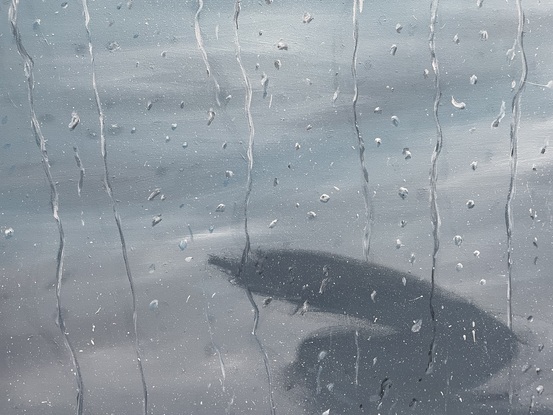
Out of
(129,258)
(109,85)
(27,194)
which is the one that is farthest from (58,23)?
(129,258)

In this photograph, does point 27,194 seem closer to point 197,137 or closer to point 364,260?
point 197,137

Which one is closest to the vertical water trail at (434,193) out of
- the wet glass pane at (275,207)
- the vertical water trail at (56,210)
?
the wet glass pane at (275,207)

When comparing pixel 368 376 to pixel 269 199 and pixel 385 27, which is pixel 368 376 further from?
pixel 385 27

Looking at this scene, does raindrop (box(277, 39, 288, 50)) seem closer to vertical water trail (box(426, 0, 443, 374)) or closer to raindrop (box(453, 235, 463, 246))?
vertical water trail (box(426, 0, 443, 374))

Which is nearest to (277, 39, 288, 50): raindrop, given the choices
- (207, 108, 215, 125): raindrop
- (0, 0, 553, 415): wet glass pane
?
(0, 0, 553, 415): wet glass pane

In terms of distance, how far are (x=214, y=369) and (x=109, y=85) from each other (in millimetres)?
434

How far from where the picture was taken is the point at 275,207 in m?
0.94

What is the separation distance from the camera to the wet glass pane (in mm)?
917

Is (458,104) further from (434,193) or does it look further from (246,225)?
(246,225)

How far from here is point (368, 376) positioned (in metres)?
0.95

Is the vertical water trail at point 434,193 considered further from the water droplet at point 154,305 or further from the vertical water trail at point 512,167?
the water droplet at point 154,305

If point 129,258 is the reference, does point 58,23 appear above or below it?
above

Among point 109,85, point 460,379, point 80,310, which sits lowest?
point 460,379

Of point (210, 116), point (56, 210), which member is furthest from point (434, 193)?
point (56, 210)
